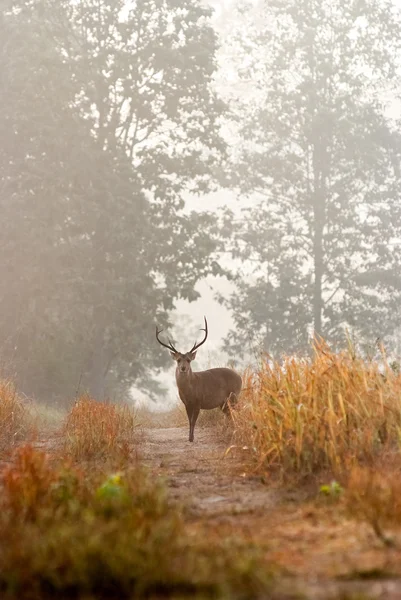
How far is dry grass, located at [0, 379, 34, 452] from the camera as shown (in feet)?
36.9

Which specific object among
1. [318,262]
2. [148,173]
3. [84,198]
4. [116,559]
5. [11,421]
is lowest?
[116,559]

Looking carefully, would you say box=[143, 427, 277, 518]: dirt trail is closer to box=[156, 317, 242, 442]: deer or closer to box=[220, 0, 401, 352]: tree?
box=[156, 317, 242, 442]: deer

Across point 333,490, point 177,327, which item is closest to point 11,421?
point 333,490

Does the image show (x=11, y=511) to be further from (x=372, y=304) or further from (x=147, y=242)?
(x=372, y=304)

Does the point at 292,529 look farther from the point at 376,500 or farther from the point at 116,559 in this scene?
the point at 116,559

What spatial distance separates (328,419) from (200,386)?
207 inches

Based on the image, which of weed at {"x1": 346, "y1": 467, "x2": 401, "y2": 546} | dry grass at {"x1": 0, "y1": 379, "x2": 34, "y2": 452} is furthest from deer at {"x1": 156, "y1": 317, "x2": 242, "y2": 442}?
weed at {"x1": 346, "y1": 467, "x2": 401, "y2": 546}

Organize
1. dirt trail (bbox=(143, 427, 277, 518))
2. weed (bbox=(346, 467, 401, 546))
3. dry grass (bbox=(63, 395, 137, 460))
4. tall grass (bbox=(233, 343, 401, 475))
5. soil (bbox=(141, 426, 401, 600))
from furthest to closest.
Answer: dry grass (bbox=(63, 395, 137, 460)) < tall grass (bbox=(233, 343, 401, 475)) < dirt trail (bbox=(143, 427, 277, 518)) < weed (bbox=(346, 467, 401, 546)) < soil (bbox=(141, 426, 401, 600))

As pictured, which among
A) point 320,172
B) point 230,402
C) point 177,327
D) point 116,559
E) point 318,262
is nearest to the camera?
point 116,559

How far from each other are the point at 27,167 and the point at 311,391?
16696mm

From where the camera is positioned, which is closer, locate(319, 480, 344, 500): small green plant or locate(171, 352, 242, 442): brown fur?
locate(319, 480, 344, 500): small green plant

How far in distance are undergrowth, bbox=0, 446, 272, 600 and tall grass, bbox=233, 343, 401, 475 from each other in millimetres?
2168

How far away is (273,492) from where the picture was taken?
6.75 metres

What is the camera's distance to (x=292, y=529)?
5.32m
